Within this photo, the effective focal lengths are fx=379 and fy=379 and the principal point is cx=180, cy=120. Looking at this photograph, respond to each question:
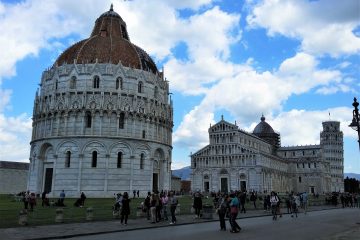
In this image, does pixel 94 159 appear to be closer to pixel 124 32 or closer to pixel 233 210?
pixel 124 32

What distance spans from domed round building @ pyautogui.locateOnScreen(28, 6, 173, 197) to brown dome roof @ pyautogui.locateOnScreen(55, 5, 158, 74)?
0.48 feet

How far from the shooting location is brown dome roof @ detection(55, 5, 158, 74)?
53938 mm

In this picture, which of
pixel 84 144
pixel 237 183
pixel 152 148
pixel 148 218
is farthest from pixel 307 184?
pixel 148 218

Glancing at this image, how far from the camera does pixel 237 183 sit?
9644cm

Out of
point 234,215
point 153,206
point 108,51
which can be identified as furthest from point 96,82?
point 234,215

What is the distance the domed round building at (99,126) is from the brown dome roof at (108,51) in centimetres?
15

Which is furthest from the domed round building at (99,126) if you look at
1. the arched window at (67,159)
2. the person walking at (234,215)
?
the person walking at (234,215)

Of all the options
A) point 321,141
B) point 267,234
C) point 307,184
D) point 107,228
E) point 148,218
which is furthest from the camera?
point 321,141

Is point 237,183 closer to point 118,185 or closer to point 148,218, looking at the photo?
point 118,185

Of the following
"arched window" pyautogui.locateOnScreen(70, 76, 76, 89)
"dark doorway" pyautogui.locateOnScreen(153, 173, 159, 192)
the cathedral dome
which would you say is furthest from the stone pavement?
the cathedral dome

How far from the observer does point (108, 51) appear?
179 feet

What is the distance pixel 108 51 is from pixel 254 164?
53.8 metres

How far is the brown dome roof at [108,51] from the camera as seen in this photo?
177 feet

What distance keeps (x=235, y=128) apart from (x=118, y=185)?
55.2 m
